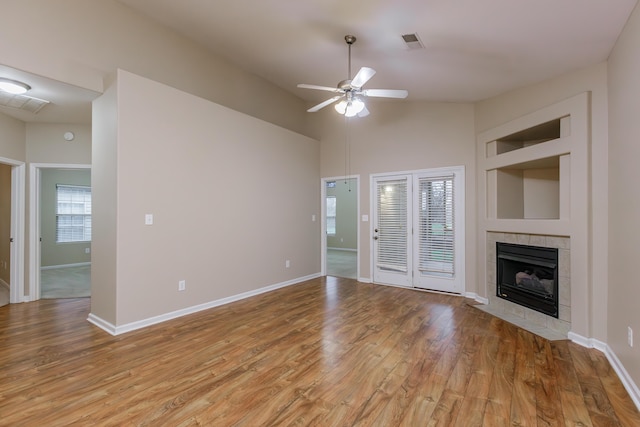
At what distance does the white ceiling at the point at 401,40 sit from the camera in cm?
250

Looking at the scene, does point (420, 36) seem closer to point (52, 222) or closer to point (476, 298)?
point (476, 298)

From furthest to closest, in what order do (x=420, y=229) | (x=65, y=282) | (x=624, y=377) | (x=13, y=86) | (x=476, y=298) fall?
(x=65, y=282)
(x=420, y=229)
(x=476, y=298)
(x=13, y=86)
(x=624, y=377)

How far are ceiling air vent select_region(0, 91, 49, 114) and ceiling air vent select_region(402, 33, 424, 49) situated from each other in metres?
4.37

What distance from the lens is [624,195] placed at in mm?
2496

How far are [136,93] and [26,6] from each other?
120cm

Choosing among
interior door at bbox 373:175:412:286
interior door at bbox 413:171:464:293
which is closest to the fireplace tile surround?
interior door at bbox 413:171:464:293

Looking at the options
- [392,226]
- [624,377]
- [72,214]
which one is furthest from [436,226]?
[72,214]

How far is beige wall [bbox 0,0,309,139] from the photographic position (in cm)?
311

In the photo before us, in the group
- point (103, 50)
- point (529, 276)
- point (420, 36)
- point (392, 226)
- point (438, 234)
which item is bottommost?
point (529, 276)

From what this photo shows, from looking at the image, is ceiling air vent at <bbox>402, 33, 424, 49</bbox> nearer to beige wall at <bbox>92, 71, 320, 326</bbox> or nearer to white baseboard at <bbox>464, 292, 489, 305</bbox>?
Answer: beige wall at <bbox>92, 71, 320, 326</bbox>

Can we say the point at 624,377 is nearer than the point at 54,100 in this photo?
Yes

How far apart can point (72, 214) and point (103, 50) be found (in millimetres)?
6259

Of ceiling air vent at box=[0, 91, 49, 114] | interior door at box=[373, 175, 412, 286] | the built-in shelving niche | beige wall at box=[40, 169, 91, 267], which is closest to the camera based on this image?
ceiling air vent at box=[0, 91, 49, 114]

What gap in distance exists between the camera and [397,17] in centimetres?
284
